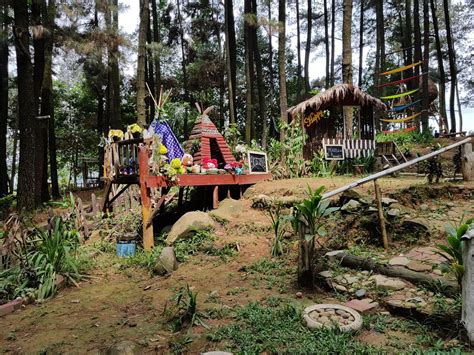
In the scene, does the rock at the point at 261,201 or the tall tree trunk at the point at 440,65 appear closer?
the rock at the point at 261,201

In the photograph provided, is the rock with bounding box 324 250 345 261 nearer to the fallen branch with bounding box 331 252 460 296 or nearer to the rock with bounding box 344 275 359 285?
the fallen branch with bounding box 331 252 460 296

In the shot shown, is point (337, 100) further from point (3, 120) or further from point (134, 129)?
point (3, 120)

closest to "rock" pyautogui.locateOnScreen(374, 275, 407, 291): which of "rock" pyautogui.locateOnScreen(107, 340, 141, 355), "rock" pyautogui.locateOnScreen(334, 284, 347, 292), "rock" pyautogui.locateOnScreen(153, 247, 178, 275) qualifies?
"rock" pyautogui.locateOnScreen(334, 284, 347, 292)

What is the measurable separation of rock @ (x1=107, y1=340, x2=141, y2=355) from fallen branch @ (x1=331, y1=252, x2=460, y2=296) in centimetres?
259

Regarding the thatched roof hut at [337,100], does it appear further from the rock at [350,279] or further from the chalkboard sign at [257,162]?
the rock at [350,279]

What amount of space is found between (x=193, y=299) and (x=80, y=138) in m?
20.2

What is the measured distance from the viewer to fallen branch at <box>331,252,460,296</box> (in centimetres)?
344

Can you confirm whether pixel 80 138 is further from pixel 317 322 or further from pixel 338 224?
pixel 317 322

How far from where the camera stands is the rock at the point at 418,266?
12.6 feet

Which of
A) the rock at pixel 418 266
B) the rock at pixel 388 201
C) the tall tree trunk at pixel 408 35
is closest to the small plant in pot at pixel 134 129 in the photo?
the rock at pixel 388 201

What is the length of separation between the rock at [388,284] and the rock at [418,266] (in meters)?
0.26

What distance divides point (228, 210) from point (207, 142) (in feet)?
6.56

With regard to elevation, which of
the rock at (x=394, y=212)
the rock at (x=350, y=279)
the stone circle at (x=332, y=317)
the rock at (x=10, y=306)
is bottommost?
the rock at (x=10, y=306)

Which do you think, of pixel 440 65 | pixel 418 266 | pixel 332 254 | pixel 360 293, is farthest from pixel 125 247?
pixel 440 65
